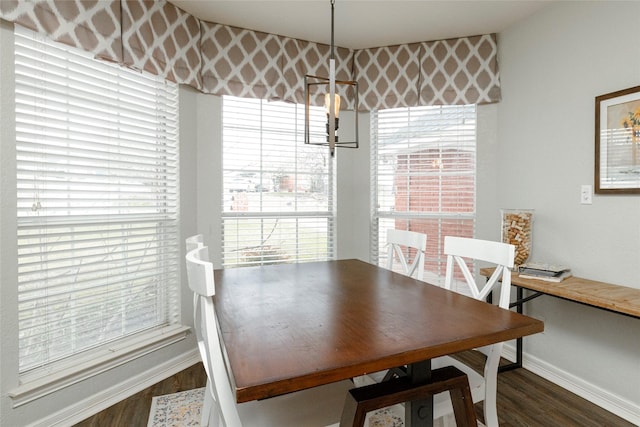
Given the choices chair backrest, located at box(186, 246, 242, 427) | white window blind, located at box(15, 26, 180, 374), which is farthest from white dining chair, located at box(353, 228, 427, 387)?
white window blind, located at box(15, 26, 180, 374)

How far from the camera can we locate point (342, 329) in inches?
48.2

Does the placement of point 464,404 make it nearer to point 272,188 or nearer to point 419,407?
point 419,407

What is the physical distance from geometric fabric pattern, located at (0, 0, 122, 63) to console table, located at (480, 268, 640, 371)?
9.57 feet

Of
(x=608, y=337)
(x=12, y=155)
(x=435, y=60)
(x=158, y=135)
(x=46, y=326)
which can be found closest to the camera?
(x=12, y=155)

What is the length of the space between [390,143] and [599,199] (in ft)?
5.44

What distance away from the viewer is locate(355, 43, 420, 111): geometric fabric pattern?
320 cm

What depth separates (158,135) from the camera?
8.55 feet

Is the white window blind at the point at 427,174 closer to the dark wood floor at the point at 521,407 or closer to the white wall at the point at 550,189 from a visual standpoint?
the white wall at the point at 550,189

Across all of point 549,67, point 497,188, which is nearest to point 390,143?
point 497,188

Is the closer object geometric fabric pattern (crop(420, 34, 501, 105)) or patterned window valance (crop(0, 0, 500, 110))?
patterned window valance (crop(0, 0, 500, 110))

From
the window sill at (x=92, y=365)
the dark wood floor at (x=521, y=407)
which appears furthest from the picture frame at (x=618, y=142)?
the window sill at (x=92, y=365)

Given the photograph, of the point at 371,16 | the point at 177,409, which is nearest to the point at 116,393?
the point at 177,409

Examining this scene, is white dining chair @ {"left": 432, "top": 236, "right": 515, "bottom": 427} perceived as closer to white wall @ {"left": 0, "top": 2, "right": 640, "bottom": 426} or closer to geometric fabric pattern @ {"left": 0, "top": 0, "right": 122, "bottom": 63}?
white wall @ {"left": 0, "top": 2, "right": 640, "bottom": 426}

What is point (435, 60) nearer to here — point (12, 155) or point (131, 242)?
point (131, 242)
